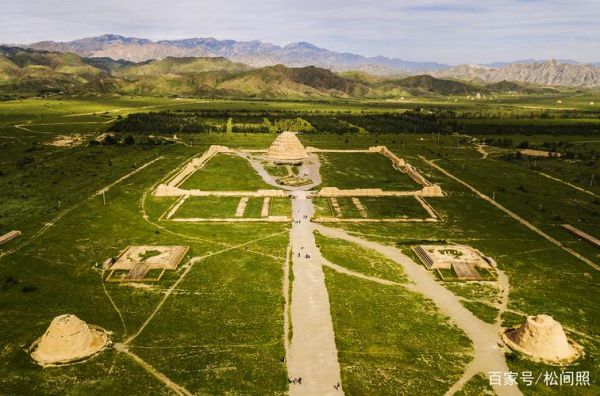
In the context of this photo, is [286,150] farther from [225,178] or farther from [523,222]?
[523,222]

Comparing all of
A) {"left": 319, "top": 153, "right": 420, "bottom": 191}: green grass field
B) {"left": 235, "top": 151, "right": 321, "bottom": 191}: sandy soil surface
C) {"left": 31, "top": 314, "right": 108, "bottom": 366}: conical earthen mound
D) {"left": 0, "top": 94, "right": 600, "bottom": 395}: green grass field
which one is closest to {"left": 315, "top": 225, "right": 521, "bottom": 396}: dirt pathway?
{"left": 0, "top": 94, "right": 600, "bottom": 395}: green grass field

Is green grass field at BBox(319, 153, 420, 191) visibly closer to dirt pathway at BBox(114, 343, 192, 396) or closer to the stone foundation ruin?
the stone foundation ruin

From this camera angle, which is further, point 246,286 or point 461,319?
point 246,286

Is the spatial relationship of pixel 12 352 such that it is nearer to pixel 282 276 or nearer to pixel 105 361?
pixel 105 361

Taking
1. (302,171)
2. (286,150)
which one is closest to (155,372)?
(302,171)

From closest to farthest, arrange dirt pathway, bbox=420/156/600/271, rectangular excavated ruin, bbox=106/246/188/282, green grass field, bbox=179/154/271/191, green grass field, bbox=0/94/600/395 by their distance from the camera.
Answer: green grass field, bbox=0/94/600/395, rectangular excavated ruin, bbox=106/246/188/282, dirt pathway, bbox=420/156/600/271, green grass field, bbox=179/154/271/191

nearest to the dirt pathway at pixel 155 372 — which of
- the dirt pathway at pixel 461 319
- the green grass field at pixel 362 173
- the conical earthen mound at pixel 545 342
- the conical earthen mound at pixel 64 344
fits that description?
the conical earthen mound at pixel 64 344

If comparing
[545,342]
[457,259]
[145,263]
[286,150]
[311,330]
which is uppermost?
[286,150]
